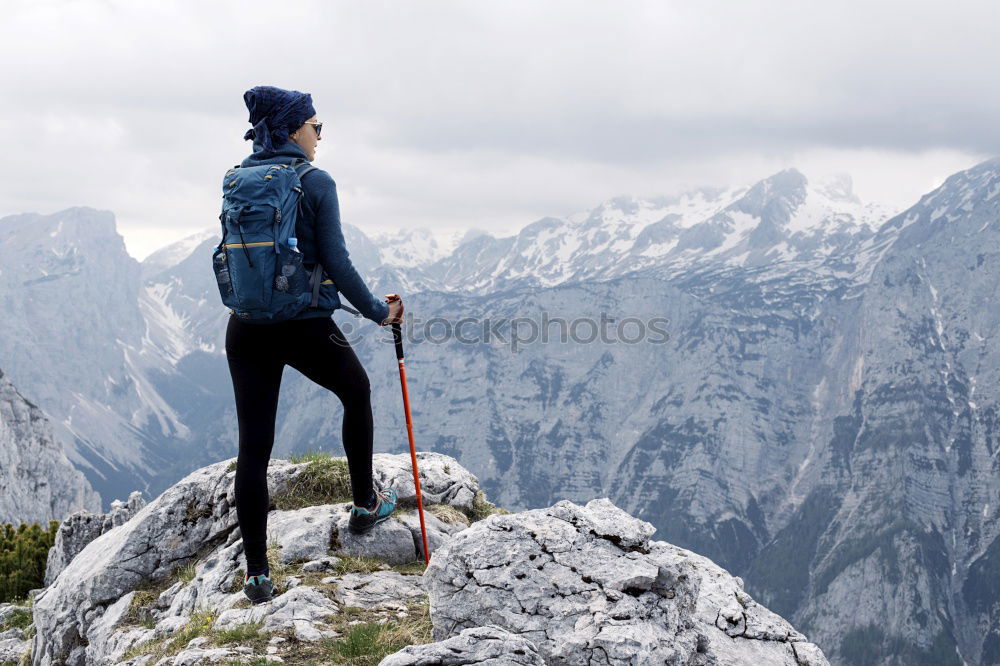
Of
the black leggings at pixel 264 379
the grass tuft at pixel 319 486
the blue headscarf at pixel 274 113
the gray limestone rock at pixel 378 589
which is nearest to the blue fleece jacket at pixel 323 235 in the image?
the blue headscarf at pixel 274 113

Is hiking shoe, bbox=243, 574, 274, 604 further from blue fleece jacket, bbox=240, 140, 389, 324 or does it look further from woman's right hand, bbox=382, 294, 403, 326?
woman's right hand, bbox=382, 294, 403, 326

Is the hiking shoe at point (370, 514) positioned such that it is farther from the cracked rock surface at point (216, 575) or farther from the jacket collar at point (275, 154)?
the jacket collar at point (275, 154)

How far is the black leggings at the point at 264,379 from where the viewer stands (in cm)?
836

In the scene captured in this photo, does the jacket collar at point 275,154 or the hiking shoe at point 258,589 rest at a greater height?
the jacket collar at point 275,154

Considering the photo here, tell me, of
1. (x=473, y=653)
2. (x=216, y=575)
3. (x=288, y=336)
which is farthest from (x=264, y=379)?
(x=473, y=653)

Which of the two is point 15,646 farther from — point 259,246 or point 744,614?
point 744,614

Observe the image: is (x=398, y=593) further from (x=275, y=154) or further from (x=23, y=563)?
(x=23, y=563)

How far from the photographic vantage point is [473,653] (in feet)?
19.3

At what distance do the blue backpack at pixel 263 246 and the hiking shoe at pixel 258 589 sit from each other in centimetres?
307

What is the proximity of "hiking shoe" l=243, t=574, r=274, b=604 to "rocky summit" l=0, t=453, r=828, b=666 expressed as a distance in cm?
16

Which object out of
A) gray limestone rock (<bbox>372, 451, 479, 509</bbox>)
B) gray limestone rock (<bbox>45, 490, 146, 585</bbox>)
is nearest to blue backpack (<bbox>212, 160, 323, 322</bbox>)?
gray limestone rock (<bbox>372, 451, 479, 509</bbox>)

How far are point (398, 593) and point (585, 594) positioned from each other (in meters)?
2.98

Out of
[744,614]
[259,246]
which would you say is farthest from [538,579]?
[259,246]

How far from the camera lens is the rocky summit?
6895mm
